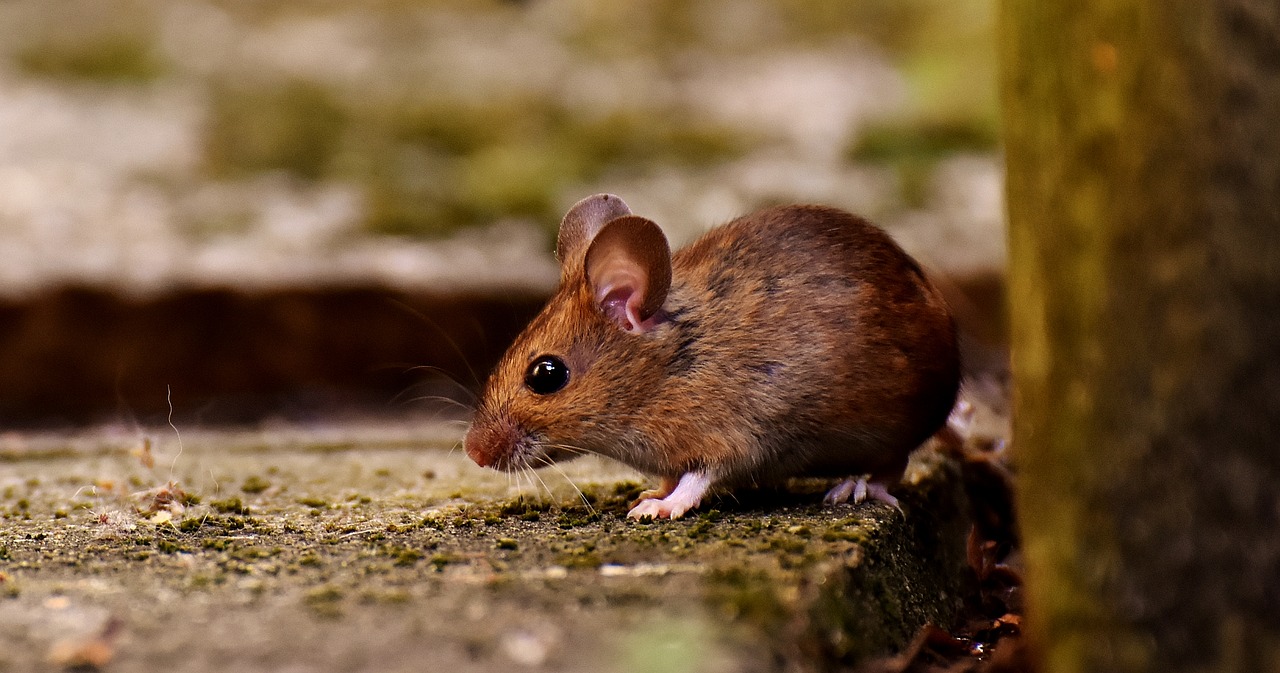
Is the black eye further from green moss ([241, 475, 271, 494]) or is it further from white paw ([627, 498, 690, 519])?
green moss ([241, 475, 271, 494])

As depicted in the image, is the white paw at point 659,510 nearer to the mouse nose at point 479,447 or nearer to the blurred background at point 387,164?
the mouse nose at point 479,447

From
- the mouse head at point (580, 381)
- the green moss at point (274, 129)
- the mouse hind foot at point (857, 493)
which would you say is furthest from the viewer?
the green moss at point (274, 129)

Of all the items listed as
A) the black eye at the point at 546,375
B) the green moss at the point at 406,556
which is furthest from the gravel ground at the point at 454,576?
the black eye at the point at 546,375

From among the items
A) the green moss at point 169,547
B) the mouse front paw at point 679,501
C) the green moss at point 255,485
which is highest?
the green moss at point 169,547

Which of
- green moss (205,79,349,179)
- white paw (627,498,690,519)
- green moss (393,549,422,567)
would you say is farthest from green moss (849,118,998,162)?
green moss (393,549,422,567)

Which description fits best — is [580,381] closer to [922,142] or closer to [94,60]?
[922,142]

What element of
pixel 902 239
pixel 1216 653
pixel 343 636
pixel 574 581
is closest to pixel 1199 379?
pixel 1216 653
